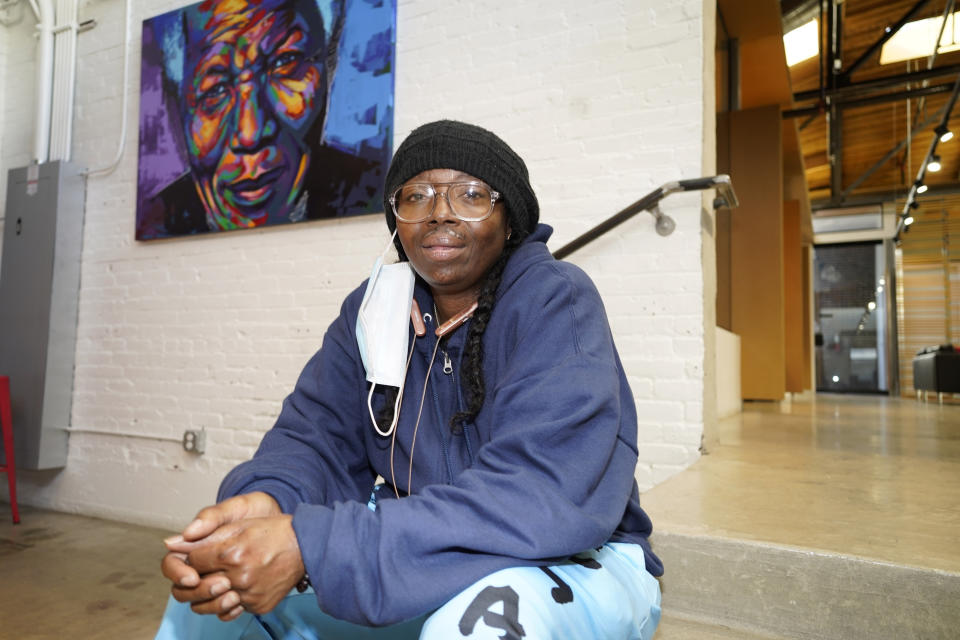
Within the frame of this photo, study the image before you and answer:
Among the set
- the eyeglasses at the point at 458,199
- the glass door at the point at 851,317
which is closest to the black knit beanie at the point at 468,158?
the eyeglasses at the point at 458,199

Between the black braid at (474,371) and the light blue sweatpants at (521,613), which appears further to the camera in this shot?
the black braid at (474,371)

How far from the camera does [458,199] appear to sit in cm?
113

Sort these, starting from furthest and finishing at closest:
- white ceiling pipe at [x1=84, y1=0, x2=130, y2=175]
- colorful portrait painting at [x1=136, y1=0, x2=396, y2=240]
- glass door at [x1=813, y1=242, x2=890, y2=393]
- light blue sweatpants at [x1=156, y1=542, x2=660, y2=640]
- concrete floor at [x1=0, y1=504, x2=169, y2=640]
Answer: glass door at [x1=813, y1=242, x2=890, y2=393] → white ceiling pipe at [x1=84, y1=0, x2=130, y2=175] → colorful portrait painting at [x1=136, y1=0, x2=396, y2=240] → concrete floor at [x1=0, y1=504, x2=169, y2=640] → light blue sweatpants at [x1=156, y1=542, x2=660, y2=640]

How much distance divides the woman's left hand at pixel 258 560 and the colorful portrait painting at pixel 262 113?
232 cm

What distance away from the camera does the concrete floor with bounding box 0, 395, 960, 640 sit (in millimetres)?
1295

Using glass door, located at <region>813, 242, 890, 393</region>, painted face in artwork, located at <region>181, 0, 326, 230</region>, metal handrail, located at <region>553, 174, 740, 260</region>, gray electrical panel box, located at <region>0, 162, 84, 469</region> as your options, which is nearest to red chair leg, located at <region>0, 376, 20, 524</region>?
gray electrical panel box, located at <region>0, 162, 84, 469</region>

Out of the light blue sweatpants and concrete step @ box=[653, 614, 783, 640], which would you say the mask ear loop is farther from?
concrete step @ box=[653, 614, 783, 640]

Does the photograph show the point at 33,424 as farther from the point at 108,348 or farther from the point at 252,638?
the point at 252,638

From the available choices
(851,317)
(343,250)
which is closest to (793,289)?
(851,317)

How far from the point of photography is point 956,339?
8547 mm

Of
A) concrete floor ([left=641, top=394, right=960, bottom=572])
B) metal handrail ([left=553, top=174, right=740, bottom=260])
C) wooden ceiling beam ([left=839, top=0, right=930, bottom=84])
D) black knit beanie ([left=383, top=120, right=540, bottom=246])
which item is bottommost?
concrete floor ([left=641, top=394, right=960, bottom=572])

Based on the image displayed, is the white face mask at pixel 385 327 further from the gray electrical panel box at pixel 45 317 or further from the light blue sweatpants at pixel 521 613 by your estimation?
the gray electrical panel box at pixel 45 317

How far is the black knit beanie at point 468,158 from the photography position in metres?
1.12

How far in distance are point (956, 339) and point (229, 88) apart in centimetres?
959
